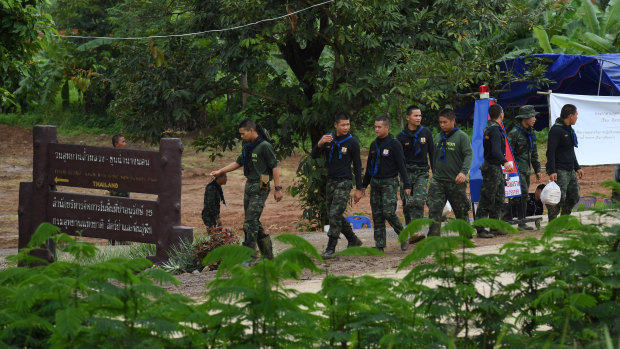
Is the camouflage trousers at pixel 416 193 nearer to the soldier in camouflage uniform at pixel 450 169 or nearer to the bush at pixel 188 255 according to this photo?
the soldier in camouflage uniform at pixel 450 169

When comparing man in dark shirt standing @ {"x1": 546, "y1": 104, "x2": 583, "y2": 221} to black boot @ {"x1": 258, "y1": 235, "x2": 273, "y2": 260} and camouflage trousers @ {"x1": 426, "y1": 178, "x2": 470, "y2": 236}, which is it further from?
black boot @ {"x1": 258, "y1": 235, "x2": 273, "y2": 260}

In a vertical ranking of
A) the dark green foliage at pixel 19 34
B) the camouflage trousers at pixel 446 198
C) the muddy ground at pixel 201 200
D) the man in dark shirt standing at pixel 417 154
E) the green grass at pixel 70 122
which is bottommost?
the muddy ground at pixel 201 200

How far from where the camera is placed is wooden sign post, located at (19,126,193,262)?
35.6ft

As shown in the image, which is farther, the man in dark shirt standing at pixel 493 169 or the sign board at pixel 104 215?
the man in dark shirt standing at pixel 493 169

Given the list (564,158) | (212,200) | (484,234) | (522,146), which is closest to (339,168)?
(212,200)

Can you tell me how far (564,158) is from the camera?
39.9 feet

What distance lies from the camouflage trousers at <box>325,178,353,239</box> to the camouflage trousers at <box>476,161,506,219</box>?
7.75 ft

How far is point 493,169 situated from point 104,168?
552cm

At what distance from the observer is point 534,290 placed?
18.0 ft

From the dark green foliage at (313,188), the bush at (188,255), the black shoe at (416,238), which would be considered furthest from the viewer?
the dark green foliage at (313,188)

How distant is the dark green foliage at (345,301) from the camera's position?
459cm

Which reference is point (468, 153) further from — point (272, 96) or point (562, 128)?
point (272, 96)

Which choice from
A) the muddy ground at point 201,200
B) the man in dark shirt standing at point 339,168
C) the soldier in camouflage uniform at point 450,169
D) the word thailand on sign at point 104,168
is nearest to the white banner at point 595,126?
the muddy ground at point 201,200

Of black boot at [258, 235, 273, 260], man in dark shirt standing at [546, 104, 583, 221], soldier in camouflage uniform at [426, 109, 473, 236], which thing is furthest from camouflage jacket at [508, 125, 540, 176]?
black boot at [258, 235, 273, 260]
